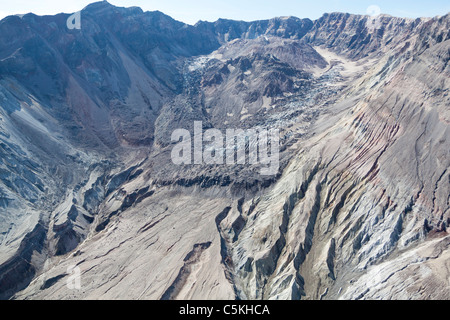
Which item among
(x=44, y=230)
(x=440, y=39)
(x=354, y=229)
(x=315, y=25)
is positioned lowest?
(x=44, y=230)

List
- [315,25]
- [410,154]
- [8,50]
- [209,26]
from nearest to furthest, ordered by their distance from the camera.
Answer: [410,154] < [8,50] < [315,25] < [209,26]

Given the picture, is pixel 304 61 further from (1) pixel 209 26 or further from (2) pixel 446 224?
(2) pixel 446 224

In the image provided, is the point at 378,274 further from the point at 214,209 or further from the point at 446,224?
the point at 214,209

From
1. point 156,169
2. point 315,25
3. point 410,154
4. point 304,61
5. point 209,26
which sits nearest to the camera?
point 410,154

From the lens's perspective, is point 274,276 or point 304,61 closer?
point 274,276

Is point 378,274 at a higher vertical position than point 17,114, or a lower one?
lower

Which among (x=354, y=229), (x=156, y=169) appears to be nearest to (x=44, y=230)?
(x=156, y=169)
